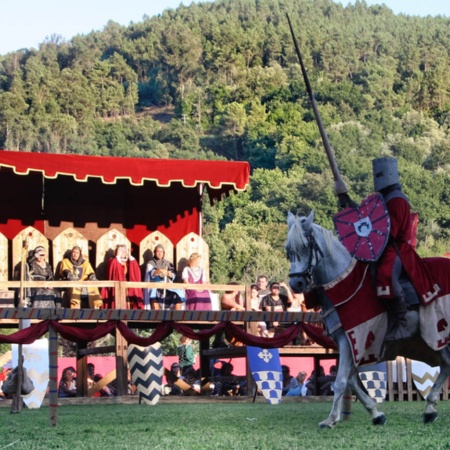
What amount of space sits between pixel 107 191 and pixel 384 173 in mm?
10813

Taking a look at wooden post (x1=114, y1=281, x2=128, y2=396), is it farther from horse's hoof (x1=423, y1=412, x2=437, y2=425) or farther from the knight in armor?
horse's hoof (x1=423, y1=412, x2=437, y2=425)

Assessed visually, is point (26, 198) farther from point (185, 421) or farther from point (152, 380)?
point (185, 421)

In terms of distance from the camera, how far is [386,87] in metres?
184

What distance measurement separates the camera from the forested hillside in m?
125

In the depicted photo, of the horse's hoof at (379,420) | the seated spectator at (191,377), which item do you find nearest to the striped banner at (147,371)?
the seated spectator at (191,377)

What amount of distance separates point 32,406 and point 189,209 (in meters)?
7.20

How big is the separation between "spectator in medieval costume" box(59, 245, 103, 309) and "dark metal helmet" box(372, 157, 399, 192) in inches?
325

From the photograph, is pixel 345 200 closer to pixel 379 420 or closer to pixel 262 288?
pixel 379 420

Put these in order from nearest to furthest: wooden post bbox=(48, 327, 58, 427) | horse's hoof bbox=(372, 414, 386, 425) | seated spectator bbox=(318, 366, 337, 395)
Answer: horse's hoof bbox=(372, 414, 386, 425), wooden post bbox=(48, 327, 58, 427), seated spectator bbox=(318, 366, 337, 395)

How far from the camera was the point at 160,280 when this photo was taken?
20828mm

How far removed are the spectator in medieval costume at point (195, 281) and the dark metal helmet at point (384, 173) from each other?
804 cm

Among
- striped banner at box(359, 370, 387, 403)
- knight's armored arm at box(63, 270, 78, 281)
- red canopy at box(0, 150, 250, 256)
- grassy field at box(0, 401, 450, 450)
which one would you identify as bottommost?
grassy field at box(0, 401, 450, 450)

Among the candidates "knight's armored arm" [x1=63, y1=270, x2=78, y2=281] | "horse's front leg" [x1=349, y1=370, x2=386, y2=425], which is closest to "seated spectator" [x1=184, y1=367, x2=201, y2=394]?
"knight's armored arm" [x1=63, y1=270, x2=78, y2=281]

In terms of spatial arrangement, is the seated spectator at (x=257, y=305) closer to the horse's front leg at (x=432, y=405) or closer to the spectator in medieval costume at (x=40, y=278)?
the spectator in medieval costume at (x=40, y=278)
